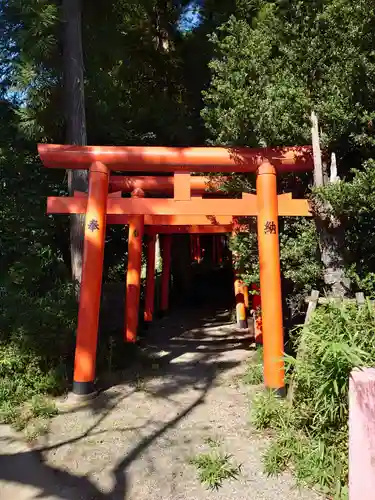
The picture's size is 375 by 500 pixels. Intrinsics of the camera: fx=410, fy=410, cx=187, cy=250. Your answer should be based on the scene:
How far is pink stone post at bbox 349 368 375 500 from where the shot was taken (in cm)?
262

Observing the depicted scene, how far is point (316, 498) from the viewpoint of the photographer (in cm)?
321

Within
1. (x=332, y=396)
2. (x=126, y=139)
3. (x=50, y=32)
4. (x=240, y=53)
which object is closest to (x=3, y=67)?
(x=50, y=32)

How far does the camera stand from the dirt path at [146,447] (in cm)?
340

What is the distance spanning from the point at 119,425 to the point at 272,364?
6.48 feet

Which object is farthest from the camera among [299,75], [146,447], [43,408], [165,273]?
[165,273]

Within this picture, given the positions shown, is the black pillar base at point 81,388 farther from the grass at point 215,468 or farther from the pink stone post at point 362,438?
the pink stone post at point 362,438

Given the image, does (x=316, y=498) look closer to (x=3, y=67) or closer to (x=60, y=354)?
(x=60, y=354)

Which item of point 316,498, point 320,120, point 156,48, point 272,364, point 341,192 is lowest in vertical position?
point 316,498

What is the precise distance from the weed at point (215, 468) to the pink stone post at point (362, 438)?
114 centimetres

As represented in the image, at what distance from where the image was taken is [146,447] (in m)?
4.11

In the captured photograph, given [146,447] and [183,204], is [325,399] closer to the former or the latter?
[146,447]

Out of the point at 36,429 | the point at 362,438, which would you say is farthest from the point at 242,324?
the point at 362,438

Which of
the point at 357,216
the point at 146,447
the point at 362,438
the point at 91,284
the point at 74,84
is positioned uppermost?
the point at 74,84

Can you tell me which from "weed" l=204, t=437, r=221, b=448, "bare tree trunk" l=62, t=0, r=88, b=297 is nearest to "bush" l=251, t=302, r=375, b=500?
"weed" l=204, t=437, r=221, b=448
